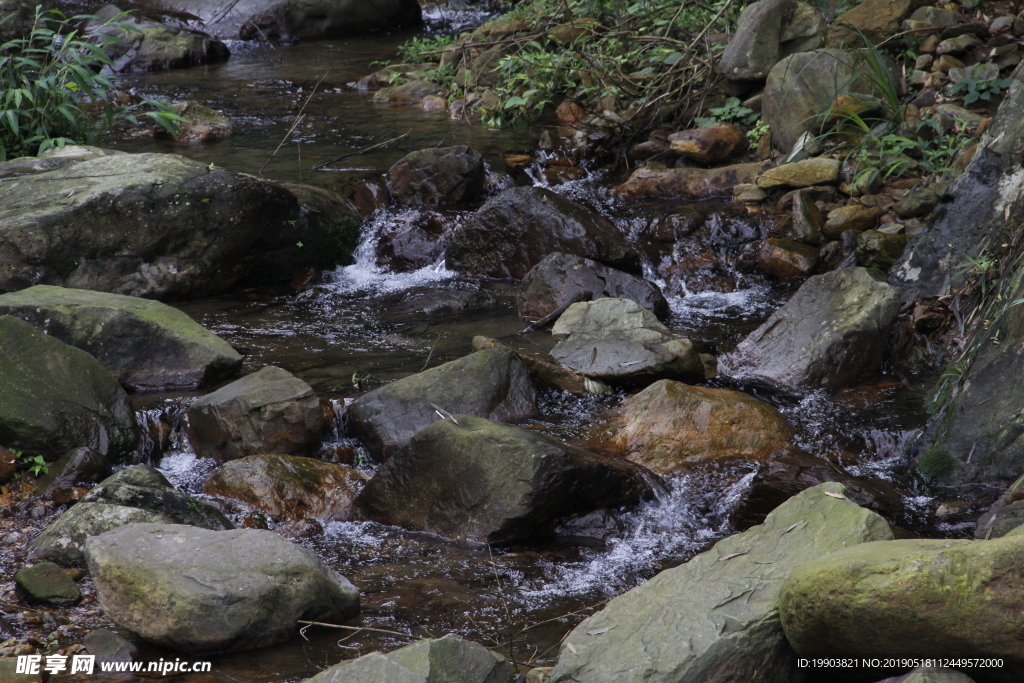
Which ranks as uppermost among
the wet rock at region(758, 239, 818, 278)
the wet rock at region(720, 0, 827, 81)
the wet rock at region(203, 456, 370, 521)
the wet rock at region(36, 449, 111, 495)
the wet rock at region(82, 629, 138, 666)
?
the wet rock at region(720, 0, 827, 81)

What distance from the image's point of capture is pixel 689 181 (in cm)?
820

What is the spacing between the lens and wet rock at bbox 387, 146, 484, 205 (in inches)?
326

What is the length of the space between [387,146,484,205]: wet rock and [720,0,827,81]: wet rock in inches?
112

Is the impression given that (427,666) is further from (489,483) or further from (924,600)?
(489,483)

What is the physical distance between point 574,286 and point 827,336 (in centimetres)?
187

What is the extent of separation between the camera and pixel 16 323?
4.30 metres

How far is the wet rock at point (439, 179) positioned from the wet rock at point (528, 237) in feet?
3.56

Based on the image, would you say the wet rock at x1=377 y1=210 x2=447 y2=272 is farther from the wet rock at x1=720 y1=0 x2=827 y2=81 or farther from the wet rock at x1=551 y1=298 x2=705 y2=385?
the wet rock at x1=720 y1=0 x2=827 y2=81

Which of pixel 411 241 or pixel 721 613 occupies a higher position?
pixel 721 613

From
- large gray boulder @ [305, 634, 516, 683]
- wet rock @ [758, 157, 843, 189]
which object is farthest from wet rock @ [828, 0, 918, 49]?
large gray boulder @ [305, 634, 516, 683]

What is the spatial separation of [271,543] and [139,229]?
4051mm

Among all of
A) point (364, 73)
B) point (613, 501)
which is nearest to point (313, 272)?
point (613, 501)

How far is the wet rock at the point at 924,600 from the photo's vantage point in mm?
2037

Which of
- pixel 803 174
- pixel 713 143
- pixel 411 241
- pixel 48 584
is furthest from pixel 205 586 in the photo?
pixel 713 143
